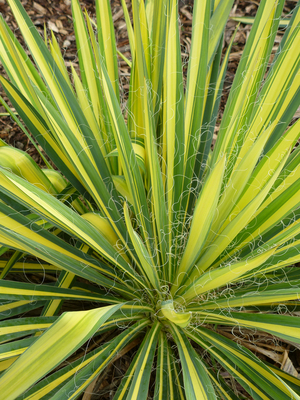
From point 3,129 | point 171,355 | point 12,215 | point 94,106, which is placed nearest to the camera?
point 12,215

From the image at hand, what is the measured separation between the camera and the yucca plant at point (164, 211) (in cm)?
61

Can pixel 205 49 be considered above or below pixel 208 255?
above

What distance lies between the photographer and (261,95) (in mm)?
826

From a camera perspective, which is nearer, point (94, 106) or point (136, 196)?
point (136, 196)

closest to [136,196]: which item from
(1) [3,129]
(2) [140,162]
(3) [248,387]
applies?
(2) [140,162]

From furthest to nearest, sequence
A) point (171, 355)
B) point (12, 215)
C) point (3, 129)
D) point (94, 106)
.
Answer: point (3, 129) → point (94, 106) → point (171, 355) → point (12, 215)

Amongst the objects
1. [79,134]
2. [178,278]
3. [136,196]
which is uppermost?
[79,134]

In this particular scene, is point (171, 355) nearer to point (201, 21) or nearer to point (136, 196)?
point (136, 196)

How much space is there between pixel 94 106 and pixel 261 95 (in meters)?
0.51

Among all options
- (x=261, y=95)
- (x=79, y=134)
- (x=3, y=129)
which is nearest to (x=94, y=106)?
(x=79, y=134)

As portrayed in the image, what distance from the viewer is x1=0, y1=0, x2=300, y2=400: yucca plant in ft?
1.99

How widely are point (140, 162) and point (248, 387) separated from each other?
0.59 meters

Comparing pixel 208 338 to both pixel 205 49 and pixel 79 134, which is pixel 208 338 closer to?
pixel 79 134

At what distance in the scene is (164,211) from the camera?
719mm
